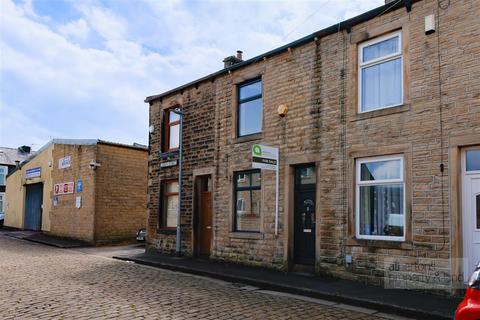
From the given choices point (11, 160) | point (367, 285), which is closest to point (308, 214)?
point (367, 285)

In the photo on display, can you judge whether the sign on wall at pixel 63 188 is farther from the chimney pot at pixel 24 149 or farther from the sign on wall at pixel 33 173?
the chimney pot at pixel 24 149

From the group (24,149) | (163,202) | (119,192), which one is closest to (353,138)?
(163,202)

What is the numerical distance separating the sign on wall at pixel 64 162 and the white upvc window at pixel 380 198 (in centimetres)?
1747

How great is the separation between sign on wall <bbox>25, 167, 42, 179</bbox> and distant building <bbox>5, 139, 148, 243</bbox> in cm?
89

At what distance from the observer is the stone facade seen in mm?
8852

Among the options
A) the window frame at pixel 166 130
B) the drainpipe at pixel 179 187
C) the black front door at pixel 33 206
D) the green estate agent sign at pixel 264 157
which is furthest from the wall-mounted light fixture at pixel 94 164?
the green estate agent sign at pixel 264 157

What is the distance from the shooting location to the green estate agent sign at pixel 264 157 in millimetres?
11172

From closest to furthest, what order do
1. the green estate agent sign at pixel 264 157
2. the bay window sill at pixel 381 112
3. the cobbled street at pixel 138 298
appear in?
the cobbled street at pixel 138 298
the bay window sill at pixel 381 112
the green estate agent sign at pixel 264 157

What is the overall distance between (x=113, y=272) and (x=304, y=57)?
24.9ft

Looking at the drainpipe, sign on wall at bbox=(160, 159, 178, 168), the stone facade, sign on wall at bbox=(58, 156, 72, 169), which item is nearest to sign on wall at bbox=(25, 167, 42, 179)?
sign on wall at bbox=(58, 156, 72, 169)

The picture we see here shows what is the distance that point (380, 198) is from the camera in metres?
10.2

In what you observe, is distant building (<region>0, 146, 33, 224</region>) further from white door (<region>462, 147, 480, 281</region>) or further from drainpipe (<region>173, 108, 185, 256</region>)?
white door (<region>462, 147, 480, 281</region>)

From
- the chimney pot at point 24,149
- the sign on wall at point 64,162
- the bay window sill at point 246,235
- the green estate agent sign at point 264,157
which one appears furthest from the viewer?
the chimney pot at point 24,149

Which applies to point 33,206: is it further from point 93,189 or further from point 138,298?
point 138,298
